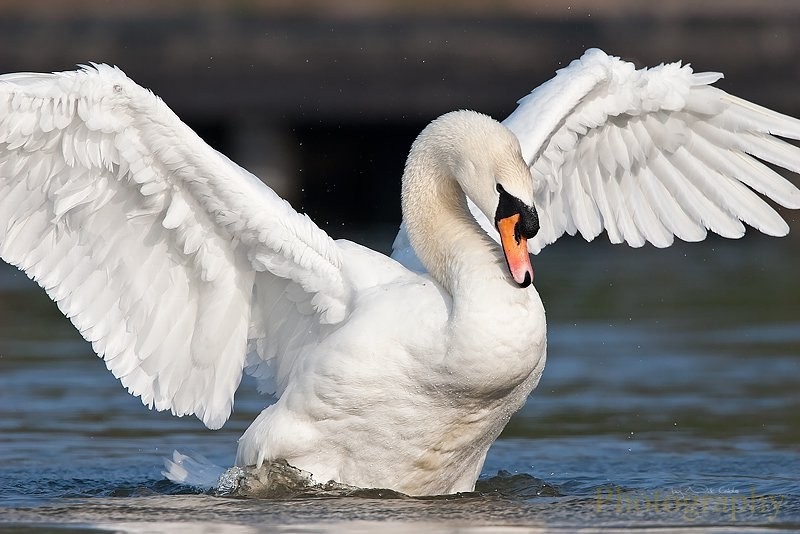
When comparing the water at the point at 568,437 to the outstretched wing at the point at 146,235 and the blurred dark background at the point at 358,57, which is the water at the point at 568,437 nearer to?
the outstretched wing at the point at 146,235

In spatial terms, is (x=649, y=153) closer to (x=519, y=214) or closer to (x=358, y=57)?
(x=519, y=214)

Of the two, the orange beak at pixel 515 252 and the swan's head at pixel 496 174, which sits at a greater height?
the swan's head at pixel 496 174

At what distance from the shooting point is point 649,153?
8.93 m

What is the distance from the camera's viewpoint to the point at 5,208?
761 cm

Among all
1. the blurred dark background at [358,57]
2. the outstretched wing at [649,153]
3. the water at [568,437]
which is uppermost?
the blurred dark background at [358,57]

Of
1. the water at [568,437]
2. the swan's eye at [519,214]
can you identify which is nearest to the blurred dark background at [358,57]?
the water at [568,437]

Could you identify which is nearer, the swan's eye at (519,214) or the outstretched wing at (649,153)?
the swan's eye at (519,214)

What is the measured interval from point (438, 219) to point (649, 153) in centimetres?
189

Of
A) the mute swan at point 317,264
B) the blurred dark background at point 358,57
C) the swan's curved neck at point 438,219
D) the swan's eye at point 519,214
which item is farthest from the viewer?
the blurred dark background at point 358,57

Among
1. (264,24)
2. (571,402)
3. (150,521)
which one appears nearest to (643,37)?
(264,24)

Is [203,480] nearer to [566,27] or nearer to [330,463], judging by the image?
[330,463]

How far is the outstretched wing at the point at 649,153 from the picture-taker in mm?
8430

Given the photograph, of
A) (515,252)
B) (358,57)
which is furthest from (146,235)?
(358,57)

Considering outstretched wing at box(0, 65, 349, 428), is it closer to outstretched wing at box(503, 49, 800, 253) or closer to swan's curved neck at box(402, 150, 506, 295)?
swan's curved neck at box(402, 150, 506, 295)
